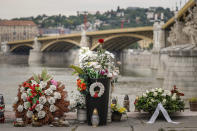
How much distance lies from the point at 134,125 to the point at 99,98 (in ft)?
3.37

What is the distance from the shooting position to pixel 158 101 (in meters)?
9.10

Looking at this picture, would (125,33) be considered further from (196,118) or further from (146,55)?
(196,118)

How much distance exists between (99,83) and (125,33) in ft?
176

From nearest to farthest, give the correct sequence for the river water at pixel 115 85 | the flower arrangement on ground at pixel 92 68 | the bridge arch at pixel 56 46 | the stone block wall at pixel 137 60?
the flower arrangement on ground at pixel 92 68 → the river water at pixel 115 85 → the stone block wall at pixel 137 60 → the bridge arch at pixel 56 46

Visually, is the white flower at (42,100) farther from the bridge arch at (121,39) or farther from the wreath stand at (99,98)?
the bridge arch at (121,39)

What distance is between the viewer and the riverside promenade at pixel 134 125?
804cm

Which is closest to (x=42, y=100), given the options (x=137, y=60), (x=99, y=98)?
(x=99, y=98)

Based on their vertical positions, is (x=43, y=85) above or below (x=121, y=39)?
below

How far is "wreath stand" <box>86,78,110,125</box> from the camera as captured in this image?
27.6 feet

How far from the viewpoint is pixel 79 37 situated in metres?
76.2

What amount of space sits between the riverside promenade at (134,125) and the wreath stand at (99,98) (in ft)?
0.88

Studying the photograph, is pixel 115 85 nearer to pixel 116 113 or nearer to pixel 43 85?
pixel 116 113

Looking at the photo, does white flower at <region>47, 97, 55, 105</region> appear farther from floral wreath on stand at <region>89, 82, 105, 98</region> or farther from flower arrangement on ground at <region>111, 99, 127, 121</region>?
flower arrangement on ground at <region>111, 99, 127, 121</region>

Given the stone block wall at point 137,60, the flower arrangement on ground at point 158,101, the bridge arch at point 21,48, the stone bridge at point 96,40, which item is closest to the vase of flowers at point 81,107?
the flower arrangement on ground at point 158,101
